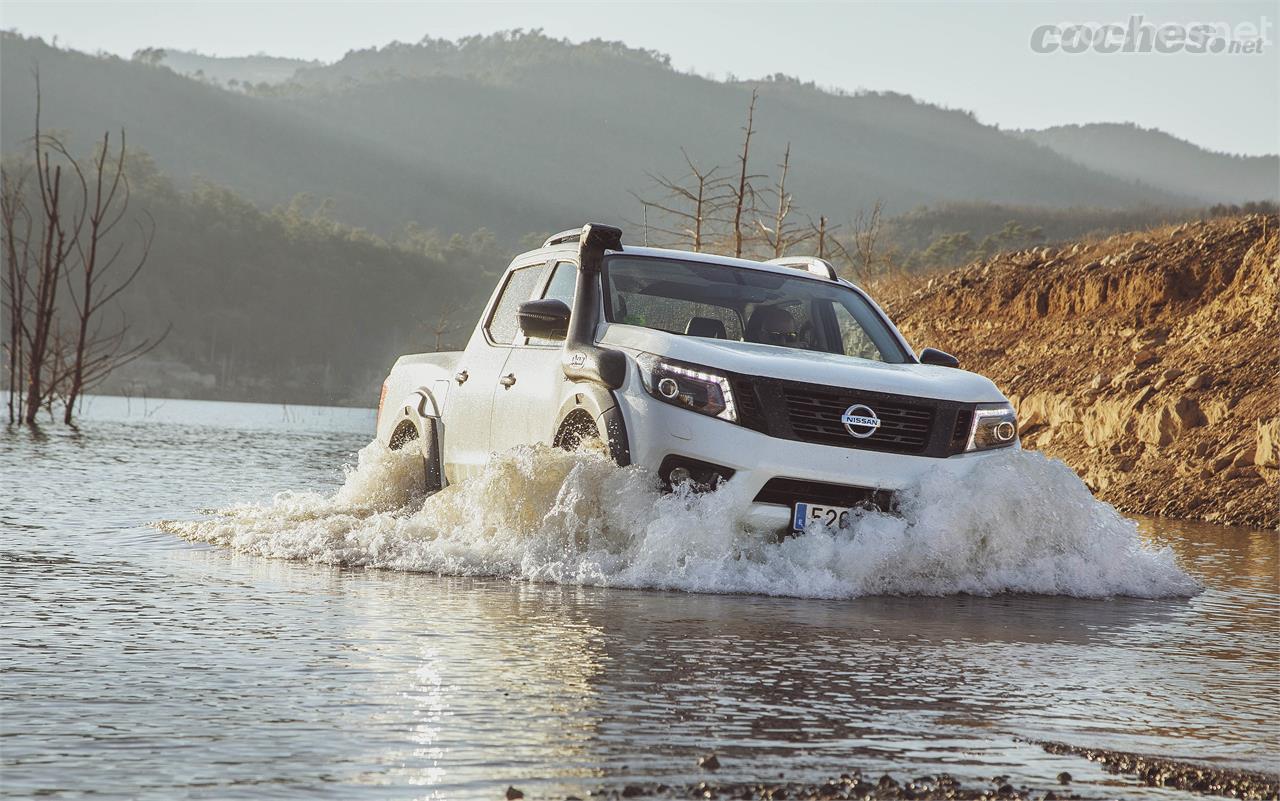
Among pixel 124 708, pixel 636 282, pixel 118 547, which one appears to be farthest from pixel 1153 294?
pixel 124 708

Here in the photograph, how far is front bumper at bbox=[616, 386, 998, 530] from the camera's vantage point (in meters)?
8.24

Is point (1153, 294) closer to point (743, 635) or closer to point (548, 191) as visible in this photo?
point (743, 635)

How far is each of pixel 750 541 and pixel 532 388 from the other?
1798 mm

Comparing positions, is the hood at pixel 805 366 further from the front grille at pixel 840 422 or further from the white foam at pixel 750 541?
the white foam at pixel 750 541

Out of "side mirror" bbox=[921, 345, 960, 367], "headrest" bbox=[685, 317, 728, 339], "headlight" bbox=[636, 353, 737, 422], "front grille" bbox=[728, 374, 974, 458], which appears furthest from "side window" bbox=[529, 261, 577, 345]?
"side mirror" bbox=[921, 345, 960, 367]

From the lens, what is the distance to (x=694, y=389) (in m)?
8.43

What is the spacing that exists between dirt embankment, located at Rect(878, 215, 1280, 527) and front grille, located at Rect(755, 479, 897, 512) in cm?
864

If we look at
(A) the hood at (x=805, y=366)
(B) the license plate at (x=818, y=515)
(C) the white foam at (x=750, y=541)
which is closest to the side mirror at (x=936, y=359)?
(A) the hood at (x=805, y=366)

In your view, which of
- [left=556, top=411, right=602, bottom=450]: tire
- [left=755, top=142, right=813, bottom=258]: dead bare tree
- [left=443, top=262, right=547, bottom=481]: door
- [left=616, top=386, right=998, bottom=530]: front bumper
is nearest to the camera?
[left=616, top=386, right=998, bottom=530]: front bumper

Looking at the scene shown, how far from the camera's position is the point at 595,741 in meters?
4.43

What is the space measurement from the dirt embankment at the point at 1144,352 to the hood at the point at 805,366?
7.97 m

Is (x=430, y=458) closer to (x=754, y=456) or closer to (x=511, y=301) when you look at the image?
(x=511, y=301)

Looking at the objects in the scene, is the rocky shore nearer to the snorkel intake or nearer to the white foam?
the white foam

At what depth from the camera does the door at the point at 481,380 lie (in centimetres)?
1002
